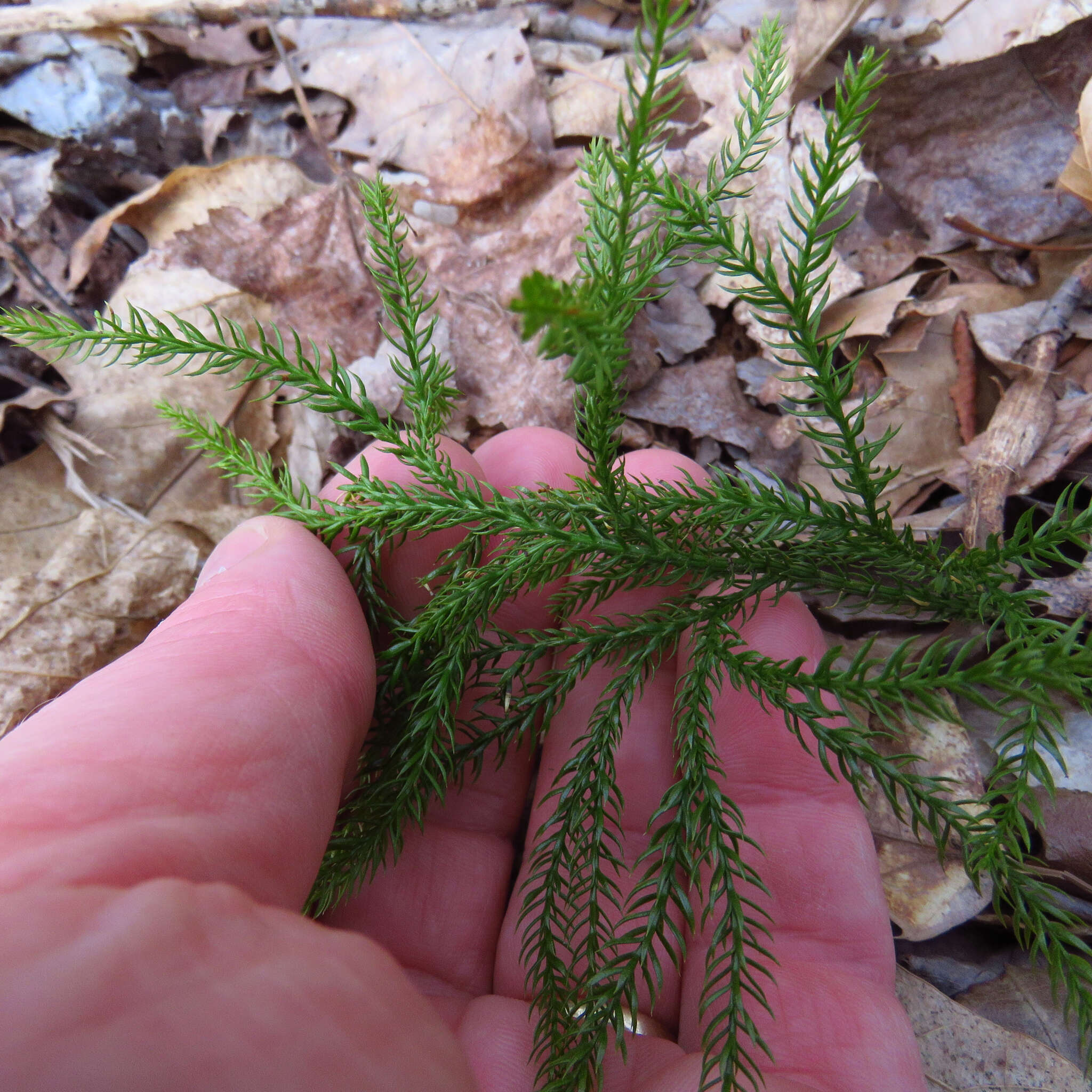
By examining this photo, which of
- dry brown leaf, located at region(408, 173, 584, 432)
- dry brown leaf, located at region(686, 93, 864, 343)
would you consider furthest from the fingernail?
dry brown leaf, located at region(686, 93, 864, 343)

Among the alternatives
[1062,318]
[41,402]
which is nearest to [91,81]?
[41,402]

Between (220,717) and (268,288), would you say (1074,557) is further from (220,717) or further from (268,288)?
(268,288)

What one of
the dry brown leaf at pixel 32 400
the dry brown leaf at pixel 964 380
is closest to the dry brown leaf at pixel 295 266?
the dry brown leaf at pixel 32 400

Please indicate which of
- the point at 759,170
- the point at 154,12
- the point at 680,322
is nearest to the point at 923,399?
the point at 680,322

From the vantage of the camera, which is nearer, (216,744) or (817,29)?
(216,744)

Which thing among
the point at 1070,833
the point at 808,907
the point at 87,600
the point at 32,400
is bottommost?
the point at 808,907

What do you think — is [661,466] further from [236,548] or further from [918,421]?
[236,548]

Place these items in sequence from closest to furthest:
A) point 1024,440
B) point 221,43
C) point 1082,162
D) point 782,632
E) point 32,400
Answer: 1. point 782,632
2. point 1024,440
3. point 1082,162
4. point 32,400
5. point 221,43
